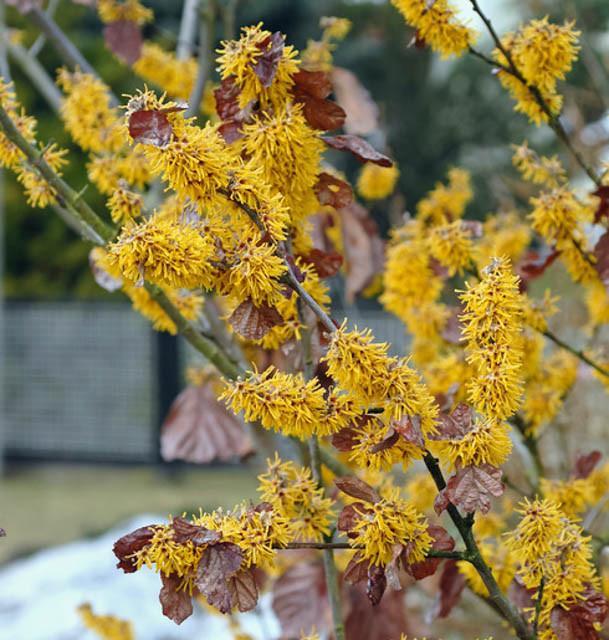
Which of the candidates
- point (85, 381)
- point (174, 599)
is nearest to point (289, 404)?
point (174, 599)

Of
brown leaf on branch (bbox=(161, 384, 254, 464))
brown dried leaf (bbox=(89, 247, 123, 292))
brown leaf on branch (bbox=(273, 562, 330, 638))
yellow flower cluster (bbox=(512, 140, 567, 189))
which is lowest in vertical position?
brown leaf on branch (bbox=(273, 562, 330, 638))

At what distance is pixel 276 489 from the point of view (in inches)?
38.5

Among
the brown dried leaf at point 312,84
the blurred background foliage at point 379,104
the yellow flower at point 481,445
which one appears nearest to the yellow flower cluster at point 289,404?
the yellow flower at point 481,445

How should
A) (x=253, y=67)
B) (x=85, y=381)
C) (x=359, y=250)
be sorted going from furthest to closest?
(x=85, y=381)
(x=359, y=250)
(x=253, y=67)

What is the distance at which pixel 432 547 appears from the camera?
91cm

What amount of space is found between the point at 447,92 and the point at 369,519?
1047 cm

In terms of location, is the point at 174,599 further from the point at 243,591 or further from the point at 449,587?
the point at 449,587

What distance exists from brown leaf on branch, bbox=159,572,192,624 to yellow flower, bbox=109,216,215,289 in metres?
0.29

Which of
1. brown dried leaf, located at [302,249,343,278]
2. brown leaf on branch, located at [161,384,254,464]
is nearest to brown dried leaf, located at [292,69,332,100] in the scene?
brown dried leaf, located at [302,249,343,278]

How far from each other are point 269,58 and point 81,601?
3.45 meters

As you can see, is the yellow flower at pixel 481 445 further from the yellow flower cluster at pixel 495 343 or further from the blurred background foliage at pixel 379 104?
the blurred background foliage at pixel 379 104

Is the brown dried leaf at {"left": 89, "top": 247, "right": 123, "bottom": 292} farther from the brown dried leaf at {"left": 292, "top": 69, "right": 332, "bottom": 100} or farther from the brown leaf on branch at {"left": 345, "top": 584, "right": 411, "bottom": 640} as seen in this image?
the brown leaf on branch at {"left": 345, "top": 584, "right": 411, "bottom": 640}

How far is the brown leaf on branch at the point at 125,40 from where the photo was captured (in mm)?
1792

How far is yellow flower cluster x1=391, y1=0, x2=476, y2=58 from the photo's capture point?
1153 mm
